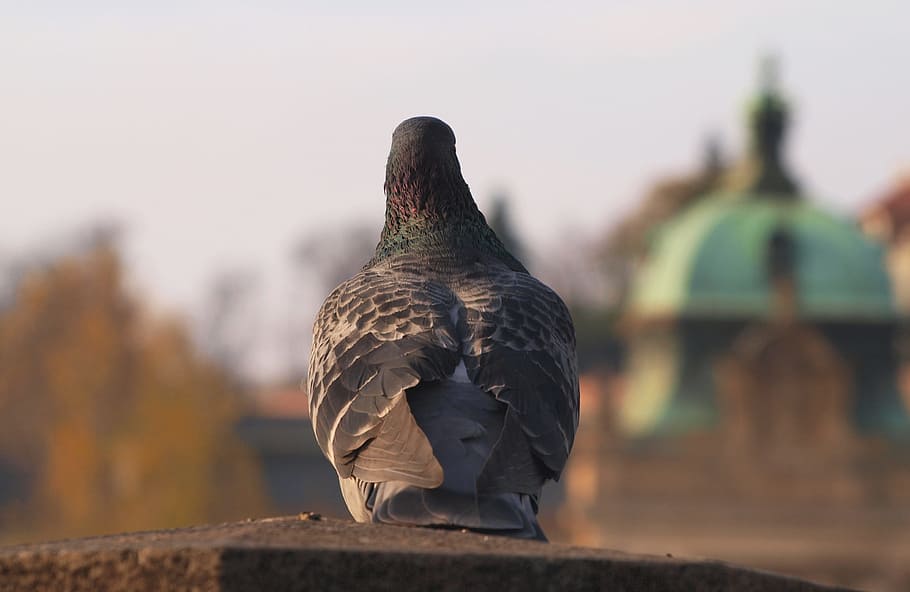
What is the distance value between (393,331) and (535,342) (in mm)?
497

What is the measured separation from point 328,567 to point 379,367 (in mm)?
2398

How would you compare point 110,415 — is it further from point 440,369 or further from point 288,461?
point 440,369

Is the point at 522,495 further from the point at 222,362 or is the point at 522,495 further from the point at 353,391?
the point at 222,362

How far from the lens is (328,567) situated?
22.6 ft

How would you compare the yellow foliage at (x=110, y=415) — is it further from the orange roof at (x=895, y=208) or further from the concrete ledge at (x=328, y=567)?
the concrete ledge at (x=328, y=567)

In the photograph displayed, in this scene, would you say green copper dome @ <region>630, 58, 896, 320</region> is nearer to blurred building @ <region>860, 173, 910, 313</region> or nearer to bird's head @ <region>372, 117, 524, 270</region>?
blurred building @ <region>860, 173, 910, 313</region>

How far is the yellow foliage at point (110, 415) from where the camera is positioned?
73.9 metres

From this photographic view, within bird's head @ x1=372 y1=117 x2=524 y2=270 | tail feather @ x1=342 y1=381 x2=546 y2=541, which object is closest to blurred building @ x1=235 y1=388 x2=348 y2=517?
bird's head @ x1=372 y1=117 x2=524 y2=270

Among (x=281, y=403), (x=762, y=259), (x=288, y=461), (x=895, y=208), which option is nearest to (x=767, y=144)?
(x=762, y=259)

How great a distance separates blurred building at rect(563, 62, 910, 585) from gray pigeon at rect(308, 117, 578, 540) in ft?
208

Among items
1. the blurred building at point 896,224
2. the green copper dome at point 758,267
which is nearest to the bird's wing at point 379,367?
the green copper dome at point 758,267

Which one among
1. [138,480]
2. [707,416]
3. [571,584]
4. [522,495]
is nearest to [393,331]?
[522,495]

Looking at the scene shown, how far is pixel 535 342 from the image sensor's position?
9.45m

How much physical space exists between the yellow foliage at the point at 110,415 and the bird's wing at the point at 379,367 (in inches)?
2232
